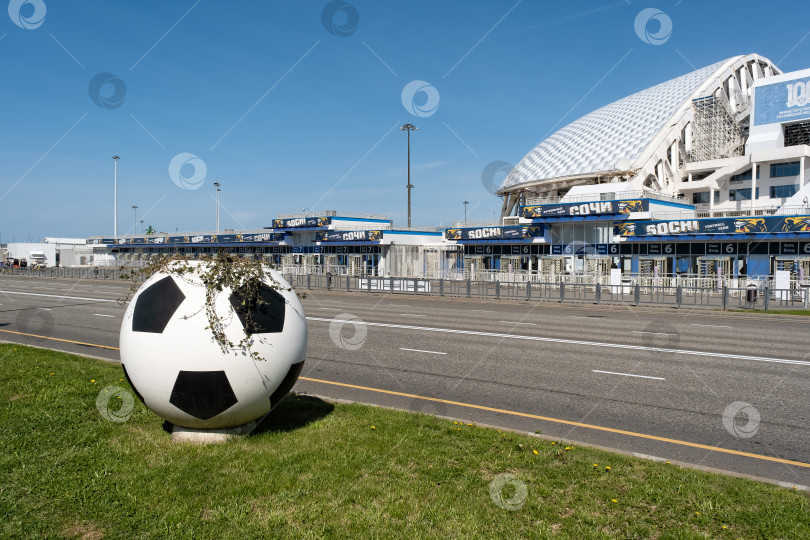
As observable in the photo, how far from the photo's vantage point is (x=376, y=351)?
516 inches

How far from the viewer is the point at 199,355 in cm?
529

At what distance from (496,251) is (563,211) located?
26.8 ft

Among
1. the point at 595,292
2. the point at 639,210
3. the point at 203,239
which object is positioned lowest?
the point at 595,292

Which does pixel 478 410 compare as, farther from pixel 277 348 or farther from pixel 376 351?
pixel 376 351

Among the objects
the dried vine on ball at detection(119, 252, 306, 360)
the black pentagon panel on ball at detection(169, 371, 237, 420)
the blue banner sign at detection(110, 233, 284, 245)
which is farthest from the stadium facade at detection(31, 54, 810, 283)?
the black pentagon panel on ball at detection(169, 371, 237, 420)

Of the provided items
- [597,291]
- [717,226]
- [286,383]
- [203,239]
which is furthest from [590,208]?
[203,239]

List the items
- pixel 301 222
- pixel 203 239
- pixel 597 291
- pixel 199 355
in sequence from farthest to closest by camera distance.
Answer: pixel 203 239, pixel 301 222, pixel 597 291, pixel 199 355

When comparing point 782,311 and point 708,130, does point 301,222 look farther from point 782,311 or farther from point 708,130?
point 708,130

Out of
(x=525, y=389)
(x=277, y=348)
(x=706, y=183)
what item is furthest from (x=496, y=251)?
(x=277, y=348)

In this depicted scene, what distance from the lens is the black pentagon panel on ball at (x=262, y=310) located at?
5504 millimetres

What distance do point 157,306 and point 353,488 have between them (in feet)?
8.65

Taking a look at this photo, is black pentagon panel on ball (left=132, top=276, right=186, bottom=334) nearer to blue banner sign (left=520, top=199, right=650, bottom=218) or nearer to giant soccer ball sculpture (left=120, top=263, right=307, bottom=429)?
giant soccer ball sculpture (left=120, top=263, right=307, bottom=429)

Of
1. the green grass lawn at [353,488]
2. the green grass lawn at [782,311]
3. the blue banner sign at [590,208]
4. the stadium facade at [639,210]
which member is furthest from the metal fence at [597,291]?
the green grass lawn at [353,488]

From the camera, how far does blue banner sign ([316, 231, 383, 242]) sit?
167 feet
